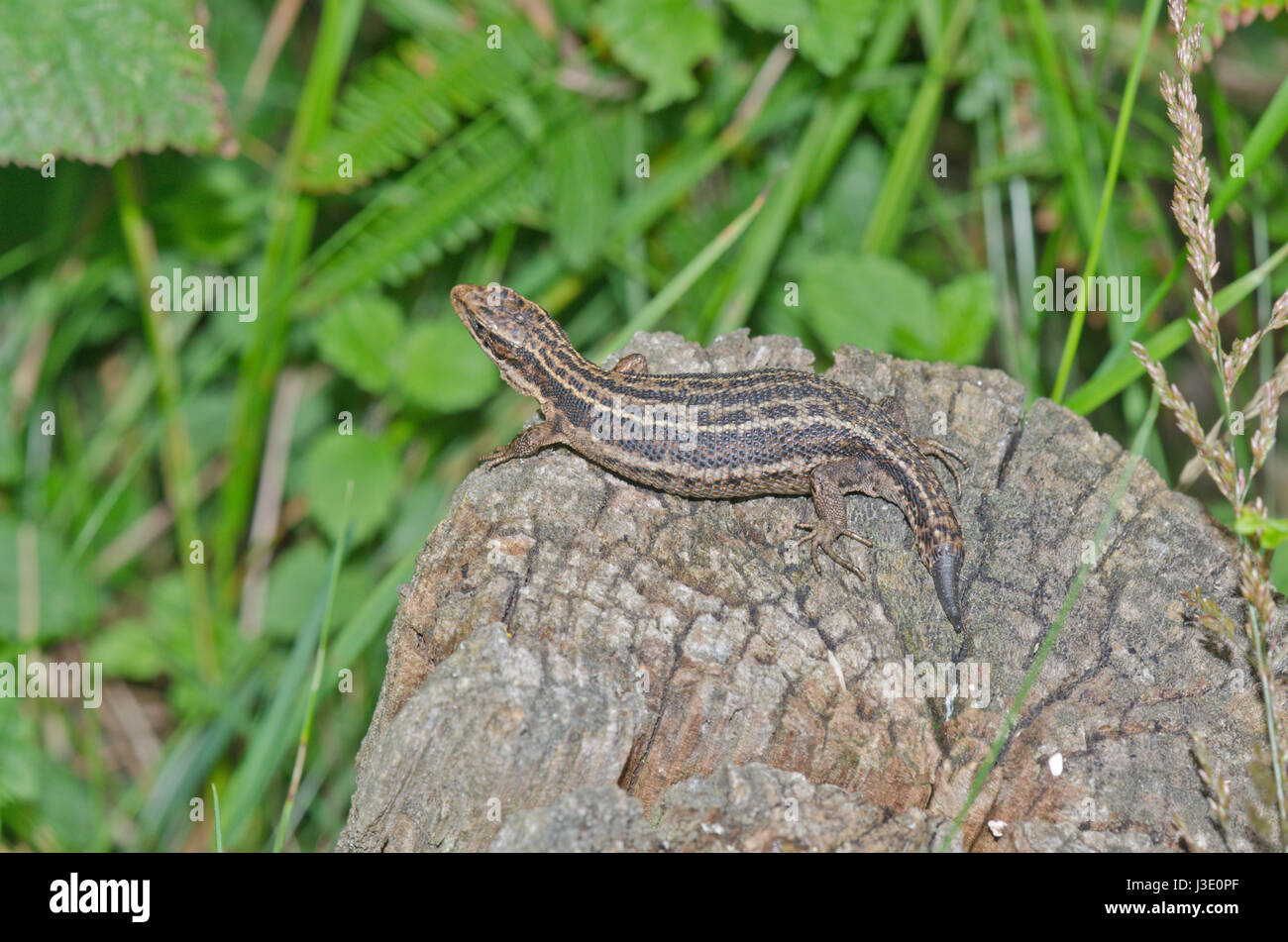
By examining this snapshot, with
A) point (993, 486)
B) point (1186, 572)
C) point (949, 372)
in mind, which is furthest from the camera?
point (949, 372)

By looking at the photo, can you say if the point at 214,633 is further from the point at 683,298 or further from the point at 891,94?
the point at 891,94

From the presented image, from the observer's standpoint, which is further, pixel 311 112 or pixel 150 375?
pixel 150 375

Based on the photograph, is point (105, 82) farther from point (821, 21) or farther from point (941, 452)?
point (941, 452)

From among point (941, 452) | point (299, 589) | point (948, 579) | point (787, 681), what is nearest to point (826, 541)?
point (948, 579)

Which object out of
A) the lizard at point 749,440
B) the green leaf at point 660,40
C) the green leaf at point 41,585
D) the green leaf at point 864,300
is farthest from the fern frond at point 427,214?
the green leaf at point 41,585
